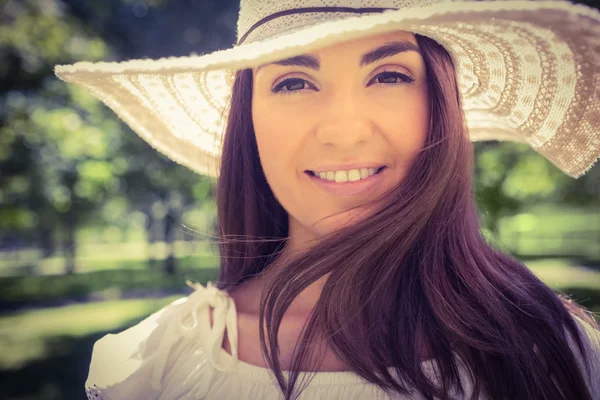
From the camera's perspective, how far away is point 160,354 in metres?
1.58

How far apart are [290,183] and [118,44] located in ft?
24.7

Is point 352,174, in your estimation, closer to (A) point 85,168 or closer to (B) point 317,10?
(B) point 317,10

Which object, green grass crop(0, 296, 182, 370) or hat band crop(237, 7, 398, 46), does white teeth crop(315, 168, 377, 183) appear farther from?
green grass crop(0, 296, 182, 370)

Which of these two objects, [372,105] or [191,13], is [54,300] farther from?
[372,105]

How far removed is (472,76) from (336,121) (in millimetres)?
639

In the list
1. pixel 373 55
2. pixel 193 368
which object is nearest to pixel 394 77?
pixel 373 55

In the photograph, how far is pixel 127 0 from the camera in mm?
7918

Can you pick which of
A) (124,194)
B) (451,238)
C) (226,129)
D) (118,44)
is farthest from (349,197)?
(124,194)

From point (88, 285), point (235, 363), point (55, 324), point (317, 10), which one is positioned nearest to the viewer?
point (317, 10)

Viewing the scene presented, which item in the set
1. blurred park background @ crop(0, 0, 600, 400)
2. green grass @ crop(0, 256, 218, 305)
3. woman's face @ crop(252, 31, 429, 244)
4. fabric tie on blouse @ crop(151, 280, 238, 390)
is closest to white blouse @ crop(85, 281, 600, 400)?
fabric tie on blouse @ crop(151, 280, 238, 390)

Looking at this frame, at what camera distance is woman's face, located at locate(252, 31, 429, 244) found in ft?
4.17

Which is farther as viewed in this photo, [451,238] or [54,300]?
[54,300]

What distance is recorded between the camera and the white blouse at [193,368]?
1.33 metres

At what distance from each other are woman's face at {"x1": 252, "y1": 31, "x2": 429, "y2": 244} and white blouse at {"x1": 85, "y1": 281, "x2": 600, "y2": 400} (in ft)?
1.62
